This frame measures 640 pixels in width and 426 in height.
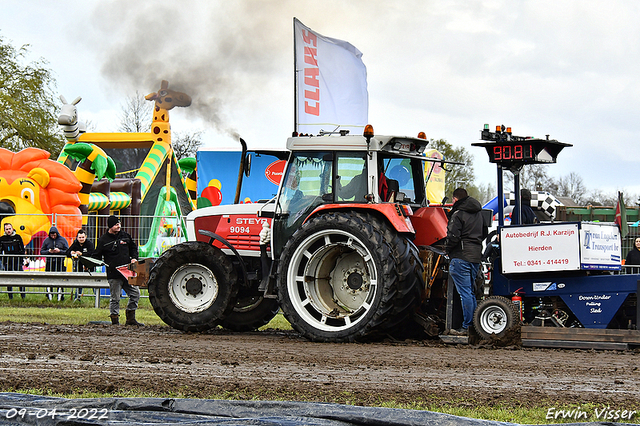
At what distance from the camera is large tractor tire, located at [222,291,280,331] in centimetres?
1081

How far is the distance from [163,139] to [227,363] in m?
24.9

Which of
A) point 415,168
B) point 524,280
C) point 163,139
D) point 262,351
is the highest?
point 163,139

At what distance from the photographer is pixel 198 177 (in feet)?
71.2

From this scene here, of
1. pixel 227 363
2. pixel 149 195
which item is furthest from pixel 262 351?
pixel 149 195

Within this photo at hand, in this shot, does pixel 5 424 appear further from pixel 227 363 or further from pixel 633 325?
pixel 633 325

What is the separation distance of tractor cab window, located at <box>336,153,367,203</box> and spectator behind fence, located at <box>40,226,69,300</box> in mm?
9190

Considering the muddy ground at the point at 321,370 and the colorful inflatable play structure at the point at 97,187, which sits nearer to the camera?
the muddy ground at the point at 321,370

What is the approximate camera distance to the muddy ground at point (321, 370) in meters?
5.29

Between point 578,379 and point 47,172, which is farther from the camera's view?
point 47,172

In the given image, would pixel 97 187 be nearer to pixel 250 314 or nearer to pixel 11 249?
pixel 11 249

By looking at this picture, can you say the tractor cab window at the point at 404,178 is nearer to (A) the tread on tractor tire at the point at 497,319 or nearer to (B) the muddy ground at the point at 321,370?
(A) the tread on tractor tire at the point at 497,319

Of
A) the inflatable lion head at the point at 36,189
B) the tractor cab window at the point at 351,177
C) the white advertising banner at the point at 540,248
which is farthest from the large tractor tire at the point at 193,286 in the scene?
the inflatable lion head at the point at 36,189

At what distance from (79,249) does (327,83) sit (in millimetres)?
5721

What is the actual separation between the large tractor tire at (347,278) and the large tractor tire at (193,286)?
1056 mm
